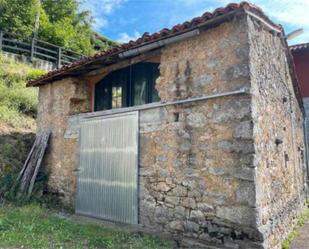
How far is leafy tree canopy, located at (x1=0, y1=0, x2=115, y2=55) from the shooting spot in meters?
20.3

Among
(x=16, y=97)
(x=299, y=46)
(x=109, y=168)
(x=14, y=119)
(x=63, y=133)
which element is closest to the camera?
(x=109, y=168)

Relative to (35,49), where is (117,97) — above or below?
below

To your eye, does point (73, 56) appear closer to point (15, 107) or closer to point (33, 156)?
point (15, 107)

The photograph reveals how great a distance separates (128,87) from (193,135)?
8.54 ft

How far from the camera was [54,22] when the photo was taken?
25.0m

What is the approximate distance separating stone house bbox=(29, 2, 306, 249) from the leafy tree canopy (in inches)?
593

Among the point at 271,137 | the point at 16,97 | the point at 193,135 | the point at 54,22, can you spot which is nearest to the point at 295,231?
the point at 271,137

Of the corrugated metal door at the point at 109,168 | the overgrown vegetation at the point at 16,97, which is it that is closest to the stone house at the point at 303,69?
the corrugated metal door at the point at 109,168

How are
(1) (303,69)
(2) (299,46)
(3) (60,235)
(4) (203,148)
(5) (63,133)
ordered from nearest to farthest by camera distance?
(4) (203,148) → (3) (60,235) → (5) (63,133) → (2) (299,46) → (1) (303,69)

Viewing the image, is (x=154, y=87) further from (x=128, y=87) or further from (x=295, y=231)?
(x=295, y=231)

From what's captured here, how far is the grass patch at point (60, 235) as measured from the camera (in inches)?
202

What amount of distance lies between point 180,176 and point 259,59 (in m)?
2.73

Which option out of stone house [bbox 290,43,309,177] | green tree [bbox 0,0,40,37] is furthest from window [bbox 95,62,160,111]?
green tree [bbox 0,0,40,37]

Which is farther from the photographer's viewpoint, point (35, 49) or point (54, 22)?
point (54, 22)
